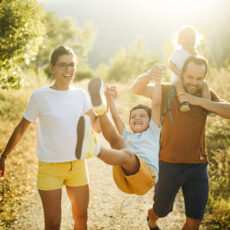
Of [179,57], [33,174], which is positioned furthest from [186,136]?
[33,174]

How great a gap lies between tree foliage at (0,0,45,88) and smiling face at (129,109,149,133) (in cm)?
349

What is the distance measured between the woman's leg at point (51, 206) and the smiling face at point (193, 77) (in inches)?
71.6

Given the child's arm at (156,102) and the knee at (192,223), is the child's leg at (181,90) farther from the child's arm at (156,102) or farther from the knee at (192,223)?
the knee at (192,223)

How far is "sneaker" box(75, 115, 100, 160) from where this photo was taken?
1921mm

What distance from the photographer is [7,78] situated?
5359 millimetres

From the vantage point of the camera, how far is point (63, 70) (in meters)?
2.42

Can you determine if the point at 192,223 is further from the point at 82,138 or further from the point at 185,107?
the point at 82,138

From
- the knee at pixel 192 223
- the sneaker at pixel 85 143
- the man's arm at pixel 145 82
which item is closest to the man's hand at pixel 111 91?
the man's arm at pixel 145 82

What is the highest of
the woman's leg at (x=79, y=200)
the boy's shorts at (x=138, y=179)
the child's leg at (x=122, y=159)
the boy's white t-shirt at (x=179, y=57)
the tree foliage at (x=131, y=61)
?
the tree foliage at (x=131, y=61)

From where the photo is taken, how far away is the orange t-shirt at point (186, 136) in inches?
104

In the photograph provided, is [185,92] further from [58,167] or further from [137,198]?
[137,198]

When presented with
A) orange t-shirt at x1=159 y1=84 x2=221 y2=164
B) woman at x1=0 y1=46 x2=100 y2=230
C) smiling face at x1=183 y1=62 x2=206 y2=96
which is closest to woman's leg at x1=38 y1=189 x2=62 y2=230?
woman at x1=0 y1=46 x2=100 y2=230

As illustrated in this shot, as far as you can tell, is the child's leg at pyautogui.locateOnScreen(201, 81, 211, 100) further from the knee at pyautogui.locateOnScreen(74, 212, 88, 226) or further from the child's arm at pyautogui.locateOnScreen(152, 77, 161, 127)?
the knee at pyautogui.locateOnScreen(74, 212, 88, 226)

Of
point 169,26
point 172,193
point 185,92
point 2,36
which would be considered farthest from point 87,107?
point 169,26
